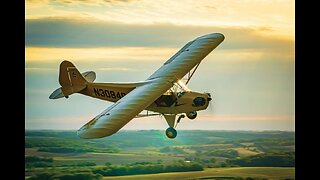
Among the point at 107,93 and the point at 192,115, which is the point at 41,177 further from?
the point at 192,115

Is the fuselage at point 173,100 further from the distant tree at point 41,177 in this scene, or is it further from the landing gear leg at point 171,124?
the distant tree at point 41,177

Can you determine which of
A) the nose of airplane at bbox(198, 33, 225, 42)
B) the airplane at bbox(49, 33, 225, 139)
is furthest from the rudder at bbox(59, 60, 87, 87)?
the nose of airplane at bbox(198, 33, 225, 42)

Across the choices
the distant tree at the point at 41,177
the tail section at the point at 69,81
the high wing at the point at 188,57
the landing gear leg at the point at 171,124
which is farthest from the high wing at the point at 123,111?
the distant tree at the point at 41,177

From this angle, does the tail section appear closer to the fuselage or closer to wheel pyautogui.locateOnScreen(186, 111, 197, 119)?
the fuselage

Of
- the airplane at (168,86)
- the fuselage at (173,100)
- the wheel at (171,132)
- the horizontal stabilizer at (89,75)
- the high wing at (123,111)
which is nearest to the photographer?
the high wing at (123,111)
